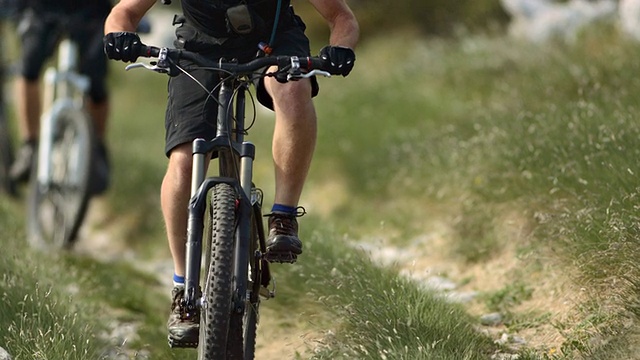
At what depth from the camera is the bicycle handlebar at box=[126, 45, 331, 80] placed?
3812 mm

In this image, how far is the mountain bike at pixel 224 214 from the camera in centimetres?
369

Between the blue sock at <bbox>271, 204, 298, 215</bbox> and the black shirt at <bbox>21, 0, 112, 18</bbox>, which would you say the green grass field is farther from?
the black shirt at <bbox>21, 0, 112, 18</bbox>

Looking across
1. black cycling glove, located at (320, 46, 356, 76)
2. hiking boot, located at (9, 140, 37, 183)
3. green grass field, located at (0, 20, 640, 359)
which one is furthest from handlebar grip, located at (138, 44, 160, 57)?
hiking boot, located at (9, 140, 37, 183)

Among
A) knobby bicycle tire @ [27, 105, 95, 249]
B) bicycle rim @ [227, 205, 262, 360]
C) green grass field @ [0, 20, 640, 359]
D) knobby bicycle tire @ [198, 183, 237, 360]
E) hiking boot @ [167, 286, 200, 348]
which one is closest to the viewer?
knobby bicycle tire @ [198, 183, 237, 360]

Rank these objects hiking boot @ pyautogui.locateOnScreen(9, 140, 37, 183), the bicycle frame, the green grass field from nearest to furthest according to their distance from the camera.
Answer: the bicycle frame
the green grass field
hiking boot @ pyautogui.locateOnScreen(9, 140, 37, 183)

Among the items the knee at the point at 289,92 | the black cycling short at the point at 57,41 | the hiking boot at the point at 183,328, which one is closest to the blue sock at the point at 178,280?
the hiking boot at the point at 183,328

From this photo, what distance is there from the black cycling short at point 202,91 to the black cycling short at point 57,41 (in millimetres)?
3522

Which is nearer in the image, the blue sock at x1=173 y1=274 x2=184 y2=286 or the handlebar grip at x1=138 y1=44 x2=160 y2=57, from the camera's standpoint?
the handlebar grip at x1=138 y1=44 x2=160 y2=57

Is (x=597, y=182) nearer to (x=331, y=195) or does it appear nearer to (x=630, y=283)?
(x=630, y=283)

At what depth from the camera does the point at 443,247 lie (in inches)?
263

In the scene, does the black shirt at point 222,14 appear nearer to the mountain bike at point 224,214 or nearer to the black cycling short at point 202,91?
the black cycling short at point 202,91

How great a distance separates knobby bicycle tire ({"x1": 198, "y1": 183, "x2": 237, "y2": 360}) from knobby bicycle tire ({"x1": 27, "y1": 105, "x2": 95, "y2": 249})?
3.83 meters

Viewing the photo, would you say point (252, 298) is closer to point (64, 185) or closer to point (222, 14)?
point (222, 14)

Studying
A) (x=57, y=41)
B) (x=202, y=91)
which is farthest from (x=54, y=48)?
(x=202, y=91)
